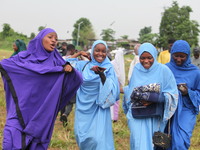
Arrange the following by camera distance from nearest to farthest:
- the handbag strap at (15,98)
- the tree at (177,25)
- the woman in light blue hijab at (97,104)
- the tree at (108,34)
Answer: the handbag strap at (15,98) < the woman in light blue hijab at (97,104) < the tree at (177,25) < the tree at (108,34)

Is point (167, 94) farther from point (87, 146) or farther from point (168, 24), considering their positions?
point (168, 24)

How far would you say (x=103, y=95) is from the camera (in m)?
4.02

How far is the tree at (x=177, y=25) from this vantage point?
3716cm

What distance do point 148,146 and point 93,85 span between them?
3.54 feet

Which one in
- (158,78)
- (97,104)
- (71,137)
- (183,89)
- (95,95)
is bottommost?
(71,137)

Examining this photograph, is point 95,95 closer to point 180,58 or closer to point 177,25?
point 180,58

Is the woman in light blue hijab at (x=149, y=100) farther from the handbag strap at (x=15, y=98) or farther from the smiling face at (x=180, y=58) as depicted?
the handbag strap at (x=15, y=98)

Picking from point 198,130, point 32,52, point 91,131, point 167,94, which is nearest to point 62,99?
point 32,52

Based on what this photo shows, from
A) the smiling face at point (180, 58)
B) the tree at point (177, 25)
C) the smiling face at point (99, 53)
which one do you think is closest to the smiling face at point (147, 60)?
the smiling face at point (180, 58)

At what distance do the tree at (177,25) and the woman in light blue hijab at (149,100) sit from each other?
34077 millimetres

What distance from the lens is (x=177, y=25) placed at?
39.4m

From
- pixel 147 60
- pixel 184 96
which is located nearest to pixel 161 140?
pixel 184 96

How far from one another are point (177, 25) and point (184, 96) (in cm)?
3710

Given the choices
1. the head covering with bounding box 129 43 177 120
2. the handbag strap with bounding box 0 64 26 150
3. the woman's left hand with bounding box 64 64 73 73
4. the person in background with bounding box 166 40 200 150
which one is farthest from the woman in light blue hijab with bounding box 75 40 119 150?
the handbag strap with bounding box 0 64 26 150
